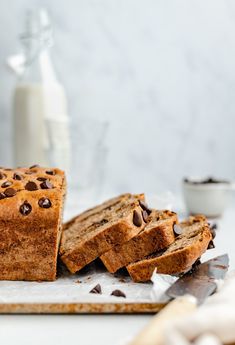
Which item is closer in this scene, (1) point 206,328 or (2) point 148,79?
(1) point 206,328

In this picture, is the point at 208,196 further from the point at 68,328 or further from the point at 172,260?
the point at 68,328

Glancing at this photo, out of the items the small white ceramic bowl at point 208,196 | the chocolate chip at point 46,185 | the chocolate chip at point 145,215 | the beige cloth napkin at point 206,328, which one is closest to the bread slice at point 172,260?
the chocolate chip at point 145,215

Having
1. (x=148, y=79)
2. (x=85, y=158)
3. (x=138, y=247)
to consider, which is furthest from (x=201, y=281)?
(x=148, y=79)

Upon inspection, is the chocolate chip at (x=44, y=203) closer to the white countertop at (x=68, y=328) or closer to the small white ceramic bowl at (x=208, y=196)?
the white countertop at (x=68, y=328)

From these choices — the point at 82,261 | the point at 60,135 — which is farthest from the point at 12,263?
the point at 60,135

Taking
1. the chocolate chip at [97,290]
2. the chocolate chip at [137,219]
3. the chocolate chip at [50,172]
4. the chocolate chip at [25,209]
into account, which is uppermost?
the chocolate chip at [50,172]

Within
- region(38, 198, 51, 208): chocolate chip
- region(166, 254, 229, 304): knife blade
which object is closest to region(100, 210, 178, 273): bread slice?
region(166, 254, 229, 304): knife blade
